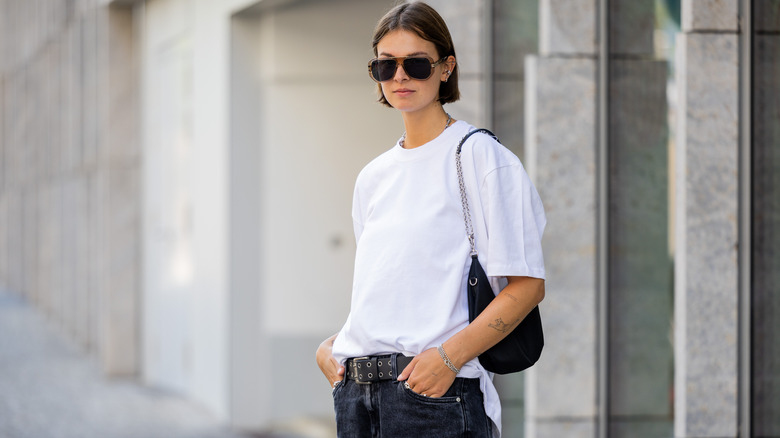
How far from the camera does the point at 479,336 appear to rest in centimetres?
240

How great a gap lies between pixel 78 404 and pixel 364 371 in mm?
7848

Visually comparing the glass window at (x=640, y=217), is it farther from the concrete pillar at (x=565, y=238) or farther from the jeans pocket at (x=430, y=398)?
the jeans pocket at (x=430, y=398)

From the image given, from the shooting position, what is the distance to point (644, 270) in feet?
17.1

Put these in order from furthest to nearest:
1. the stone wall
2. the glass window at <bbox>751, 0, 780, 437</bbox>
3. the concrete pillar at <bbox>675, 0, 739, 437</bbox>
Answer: the stone wall
the concrete pillar at <bbox>675, 0, 739, 437</bbox>
the glass window at <bbox>751, 0, 780, 437</bbox>

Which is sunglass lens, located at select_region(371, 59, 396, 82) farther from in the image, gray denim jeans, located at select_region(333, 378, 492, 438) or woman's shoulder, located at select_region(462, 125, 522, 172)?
gray denim jeans, located at select_region(333, 378, 492, 438)

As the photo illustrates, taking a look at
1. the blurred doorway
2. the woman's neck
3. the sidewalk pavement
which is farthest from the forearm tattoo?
the blurred doorway

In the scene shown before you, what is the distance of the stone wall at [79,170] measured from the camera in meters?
11.8

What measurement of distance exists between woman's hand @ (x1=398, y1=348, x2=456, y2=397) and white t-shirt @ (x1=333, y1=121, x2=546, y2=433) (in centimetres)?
5

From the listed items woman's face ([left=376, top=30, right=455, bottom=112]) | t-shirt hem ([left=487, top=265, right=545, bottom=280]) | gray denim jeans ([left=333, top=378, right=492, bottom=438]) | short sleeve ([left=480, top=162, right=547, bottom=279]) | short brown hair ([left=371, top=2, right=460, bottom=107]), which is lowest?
gray denim jeans ([left=333, top=378, right=492, bottom=438])

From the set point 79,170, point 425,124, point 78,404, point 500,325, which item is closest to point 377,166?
point 425,124

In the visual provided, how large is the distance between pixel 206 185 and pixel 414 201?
677 cm

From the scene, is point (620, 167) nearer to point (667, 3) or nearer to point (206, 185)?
point (667, 3)

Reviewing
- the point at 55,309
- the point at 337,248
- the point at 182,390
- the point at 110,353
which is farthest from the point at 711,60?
the point at 55,309

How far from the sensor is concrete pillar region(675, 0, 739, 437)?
4555 mm
